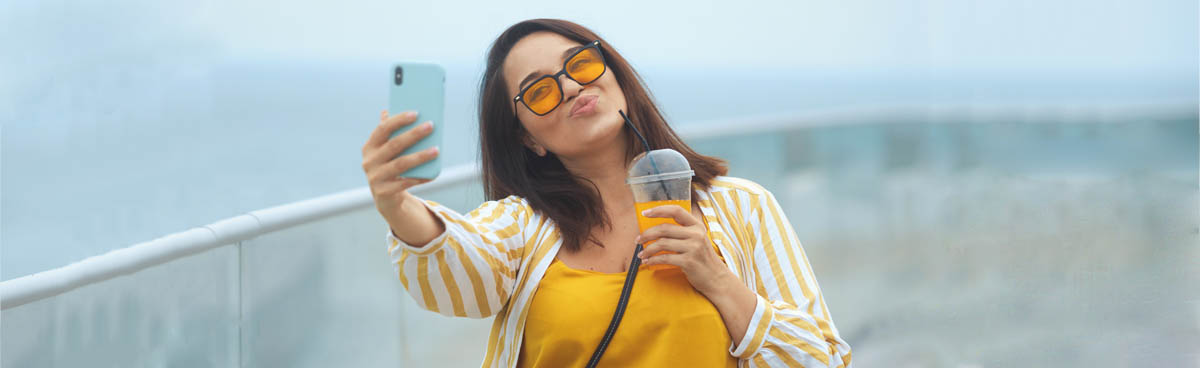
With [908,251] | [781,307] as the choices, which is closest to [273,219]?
[781,307]

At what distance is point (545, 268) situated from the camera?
4.57 feet

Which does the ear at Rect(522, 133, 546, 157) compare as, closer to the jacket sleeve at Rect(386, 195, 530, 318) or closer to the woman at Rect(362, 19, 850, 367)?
the woman at Rect(362, 19, 850, 367)

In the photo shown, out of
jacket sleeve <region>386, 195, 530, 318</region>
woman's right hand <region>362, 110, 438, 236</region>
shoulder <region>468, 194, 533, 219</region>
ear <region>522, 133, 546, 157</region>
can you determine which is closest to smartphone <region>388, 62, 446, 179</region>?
woman's right hand <region>362, 110, 438, 236</region>

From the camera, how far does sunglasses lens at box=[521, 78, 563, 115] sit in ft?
4.80

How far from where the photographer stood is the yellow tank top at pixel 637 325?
4.39 ft

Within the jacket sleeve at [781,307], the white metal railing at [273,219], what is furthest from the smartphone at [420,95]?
the white metal railing at [273,219]

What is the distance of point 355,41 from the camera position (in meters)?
47.8

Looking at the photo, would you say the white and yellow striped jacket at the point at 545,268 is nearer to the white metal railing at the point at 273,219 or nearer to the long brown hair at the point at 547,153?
the long brown hair at the point at 547,153

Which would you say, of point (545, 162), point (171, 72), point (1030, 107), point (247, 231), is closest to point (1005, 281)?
point (1030, 107)

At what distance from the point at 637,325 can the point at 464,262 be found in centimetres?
26

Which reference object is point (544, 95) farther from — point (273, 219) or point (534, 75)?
point (273, 219)

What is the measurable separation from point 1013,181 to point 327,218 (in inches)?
81.8

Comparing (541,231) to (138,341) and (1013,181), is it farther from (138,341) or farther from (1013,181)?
(1013,181)

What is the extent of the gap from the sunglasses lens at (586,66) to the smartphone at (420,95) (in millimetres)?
330
